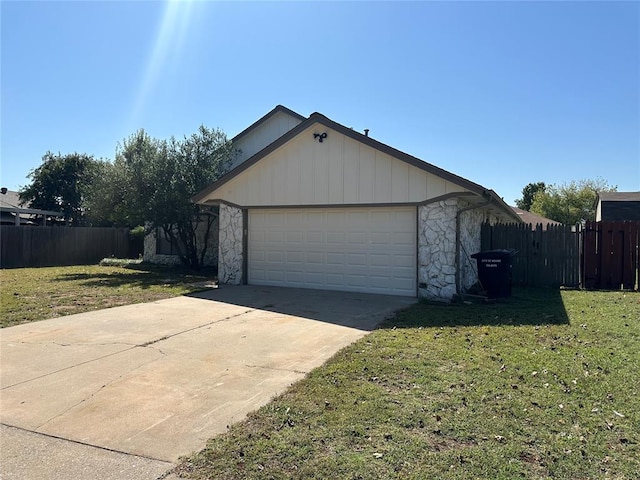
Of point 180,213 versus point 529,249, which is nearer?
point 529,249

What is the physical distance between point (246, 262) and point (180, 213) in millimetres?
5118

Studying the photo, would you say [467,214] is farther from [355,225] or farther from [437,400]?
[437,400]

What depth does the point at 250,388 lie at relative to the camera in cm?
480

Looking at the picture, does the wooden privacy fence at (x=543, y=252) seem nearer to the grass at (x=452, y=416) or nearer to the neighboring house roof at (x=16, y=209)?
the grass at (x=452, y=416)

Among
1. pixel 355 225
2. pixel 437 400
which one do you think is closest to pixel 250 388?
pixel 437 400

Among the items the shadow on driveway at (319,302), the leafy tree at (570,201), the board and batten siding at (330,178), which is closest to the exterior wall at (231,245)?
the board and batten siding at (330,178)

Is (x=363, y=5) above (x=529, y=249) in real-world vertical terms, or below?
above

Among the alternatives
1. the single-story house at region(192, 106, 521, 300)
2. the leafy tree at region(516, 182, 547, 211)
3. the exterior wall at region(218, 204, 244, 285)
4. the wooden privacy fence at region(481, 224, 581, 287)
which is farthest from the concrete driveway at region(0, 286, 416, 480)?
the leafy tree at region(516, 182, 547, 211)

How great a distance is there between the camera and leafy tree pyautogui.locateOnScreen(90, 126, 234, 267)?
17156mm

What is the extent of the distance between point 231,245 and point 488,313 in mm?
7983

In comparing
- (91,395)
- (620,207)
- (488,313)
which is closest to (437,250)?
(488,313)

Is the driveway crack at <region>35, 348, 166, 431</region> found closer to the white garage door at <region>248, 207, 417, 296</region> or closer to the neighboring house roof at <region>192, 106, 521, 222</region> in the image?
the white garage door at <region>248, 207, 417, 296</region>

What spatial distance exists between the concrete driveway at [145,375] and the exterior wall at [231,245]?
411cm

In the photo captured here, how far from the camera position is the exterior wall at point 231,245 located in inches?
541
